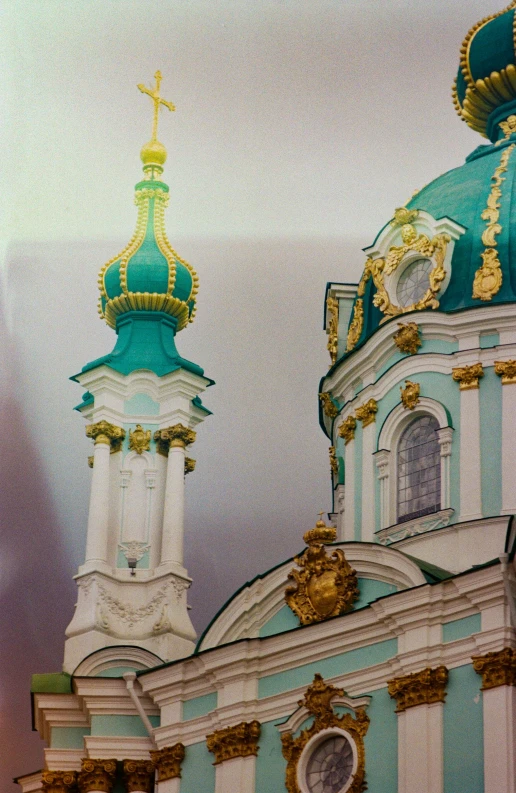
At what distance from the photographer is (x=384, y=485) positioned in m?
27.5

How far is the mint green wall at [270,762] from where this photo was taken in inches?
974

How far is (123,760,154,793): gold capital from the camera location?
26344 millimetres

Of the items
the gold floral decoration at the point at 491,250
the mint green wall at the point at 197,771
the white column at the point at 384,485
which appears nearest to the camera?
the mint green wall at the point at 197,771

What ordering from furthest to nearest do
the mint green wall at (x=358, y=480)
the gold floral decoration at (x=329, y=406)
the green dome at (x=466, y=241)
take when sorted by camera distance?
the gold floral decoration at (x=329, y=406)
the mint green wall at (x=358, y=480)
the green dome at (x=466, y=241)

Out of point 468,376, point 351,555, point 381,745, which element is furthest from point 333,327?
point 381,745

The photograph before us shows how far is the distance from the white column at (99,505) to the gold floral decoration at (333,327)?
3391mm

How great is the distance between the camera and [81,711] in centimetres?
2717

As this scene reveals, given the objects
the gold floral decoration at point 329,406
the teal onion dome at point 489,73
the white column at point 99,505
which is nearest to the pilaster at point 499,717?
the gold floral decoration at point 329,406

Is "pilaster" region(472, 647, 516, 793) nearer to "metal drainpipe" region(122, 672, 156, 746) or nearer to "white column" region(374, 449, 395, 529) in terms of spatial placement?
"white column" region(374, 449, 395, 529)

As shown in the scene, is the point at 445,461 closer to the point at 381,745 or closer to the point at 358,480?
the point at 358,480

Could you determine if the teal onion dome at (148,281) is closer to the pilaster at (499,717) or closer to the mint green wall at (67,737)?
the mint green wall at (67,737)

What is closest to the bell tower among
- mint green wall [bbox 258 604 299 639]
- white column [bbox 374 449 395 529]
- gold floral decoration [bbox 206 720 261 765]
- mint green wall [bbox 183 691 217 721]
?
mint green wall [bbox 183 691 217 721]

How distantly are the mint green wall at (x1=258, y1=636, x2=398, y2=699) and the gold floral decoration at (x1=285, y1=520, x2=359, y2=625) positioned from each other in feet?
1.40

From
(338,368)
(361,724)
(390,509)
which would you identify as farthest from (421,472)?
(361,724)
